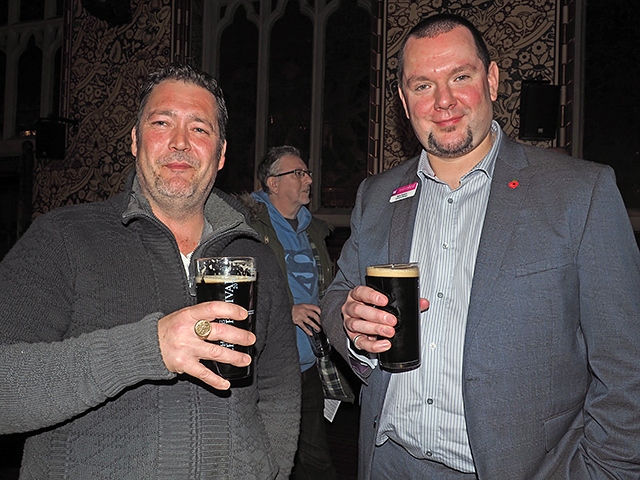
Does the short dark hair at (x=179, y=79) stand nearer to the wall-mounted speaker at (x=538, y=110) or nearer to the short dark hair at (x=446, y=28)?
the short dark hair at (x=446, y=28)

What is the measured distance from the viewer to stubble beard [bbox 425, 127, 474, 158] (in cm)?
166

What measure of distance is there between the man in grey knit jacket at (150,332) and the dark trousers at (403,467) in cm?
27

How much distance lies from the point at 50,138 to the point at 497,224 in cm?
659

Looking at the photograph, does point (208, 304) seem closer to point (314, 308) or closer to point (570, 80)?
point (314, 308)

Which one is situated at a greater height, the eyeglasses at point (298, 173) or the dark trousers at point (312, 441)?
the eyeglasses at point (298, 173)

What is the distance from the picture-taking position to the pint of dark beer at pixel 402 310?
4.62 feet

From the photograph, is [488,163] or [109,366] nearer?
[109,366]

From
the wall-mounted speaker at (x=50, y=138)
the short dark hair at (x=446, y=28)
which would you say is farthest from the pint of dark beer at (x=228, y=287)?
the wall-mounted speaker at (x=50, y=138)

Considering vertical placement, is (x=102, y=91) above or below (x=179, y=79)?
above

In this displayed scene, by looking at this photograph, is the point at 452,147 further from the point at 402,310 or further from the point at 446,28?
the point at 402,310

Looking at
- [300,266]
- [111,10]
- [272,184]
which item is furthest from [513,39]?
[111,10]

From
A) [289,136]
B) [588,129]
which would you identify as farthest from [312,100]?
[588,129]

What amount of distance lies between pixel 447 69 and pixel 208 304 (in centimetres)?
103

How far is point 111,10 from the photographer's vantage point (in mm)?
6500
